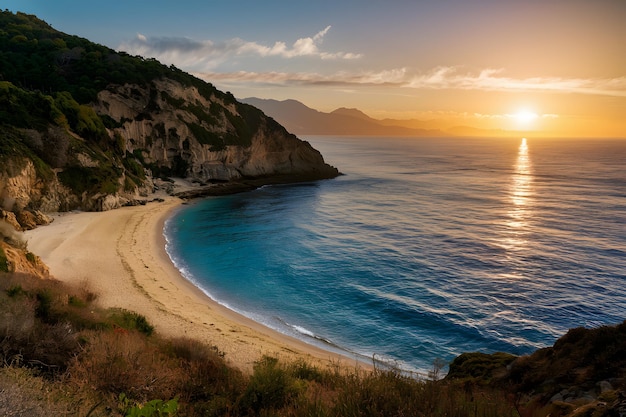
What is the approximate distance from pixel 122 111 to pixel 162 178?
12.4m

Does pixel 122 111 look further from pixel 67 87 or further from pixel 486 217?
pixel 486 217

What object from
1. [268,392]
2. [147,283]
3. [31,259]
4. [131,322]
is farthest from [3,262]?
[268,392]

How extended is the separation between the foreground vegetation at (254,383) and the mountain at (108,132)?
99.3 ft

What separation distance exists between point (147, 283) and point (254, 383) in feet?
61.0

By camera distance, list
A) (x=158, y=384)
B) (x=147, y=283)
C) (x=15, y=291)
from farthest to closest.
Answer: (x=147, y=283)
(x=15, y=291)
(x=158, y=384)

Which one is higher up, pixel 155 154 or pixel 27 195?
pixel 155 154

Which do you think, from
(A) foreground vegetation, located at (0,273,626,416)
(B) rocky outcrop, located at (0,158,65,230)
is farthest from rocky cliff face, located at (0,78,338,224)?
(A) foreground vegetation, located at (0,273,626,416)

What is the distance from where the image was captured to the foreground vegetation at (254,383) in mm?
5918

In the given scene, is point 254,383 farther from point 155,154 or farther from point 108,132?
point 155,154

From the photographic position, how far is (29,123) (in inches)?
1601

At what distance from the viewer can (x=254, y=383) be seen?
8.66 metres

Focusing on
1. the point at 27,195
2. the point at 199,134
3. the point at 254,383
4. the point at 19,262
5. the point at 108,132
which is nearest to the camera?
the point at 254,383

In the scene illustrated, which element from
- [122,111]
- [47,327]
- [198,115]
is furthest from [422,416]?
[198,115]

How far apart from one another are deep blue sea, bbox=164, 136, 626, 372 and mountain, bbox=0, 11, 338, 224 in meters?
11.6
